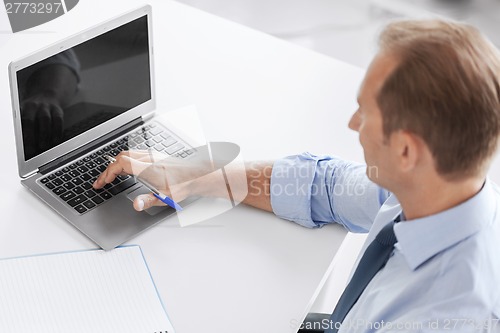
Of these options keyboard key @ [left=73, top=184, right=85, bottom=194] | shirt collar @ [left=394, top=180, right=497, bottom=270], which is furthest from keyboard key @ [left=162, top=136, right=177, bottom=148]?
shirt collar @ [left=394, top=180, right=497, bottom=270]

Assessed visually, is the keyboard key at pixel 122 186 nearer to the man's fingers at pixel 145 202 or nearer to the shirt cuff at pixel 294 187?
the man's fingers at pixel 145 202

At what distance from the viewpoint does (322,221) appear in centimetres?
142

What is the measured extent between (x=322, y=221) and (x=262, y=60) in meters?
0.53

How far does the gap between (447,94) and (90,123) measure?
773mm

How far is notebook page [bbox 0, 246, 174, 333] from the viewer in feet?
3.90

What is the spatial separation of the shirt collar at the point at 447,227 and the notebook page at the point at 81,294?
0.42m

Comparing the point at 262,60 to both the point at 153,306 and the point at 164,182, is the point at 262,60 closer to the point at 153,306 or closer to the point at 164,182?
the point at 164,182

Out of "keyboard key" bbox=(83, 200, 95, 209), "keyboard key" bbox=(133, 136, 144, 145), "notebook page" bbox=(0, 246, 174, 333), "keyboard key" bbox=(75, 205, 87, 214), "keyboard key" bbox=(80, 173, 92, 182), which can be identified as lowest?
"notebook page" bbox=(0, 246, 174, 333)

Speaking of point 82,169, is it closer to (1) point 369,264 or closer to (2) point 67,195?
(2) point 67,195

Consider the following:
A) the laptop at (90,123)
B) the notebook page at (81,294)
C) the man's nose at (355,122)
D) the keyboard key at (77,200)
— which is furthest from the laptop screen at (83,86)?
the man's nose at (355,122)

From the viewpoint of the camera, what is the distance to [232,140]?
1580 millimetres

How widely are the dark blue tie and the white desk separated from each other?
0.21ft

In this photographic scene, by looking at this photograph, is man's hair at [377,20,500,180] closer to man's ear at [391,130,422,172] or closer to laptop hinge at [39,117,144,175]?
man's ear at [391,130,422,172]

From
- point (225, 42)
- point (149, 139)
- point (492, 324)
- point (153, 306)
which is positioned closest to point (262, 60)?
point (225, 42)
